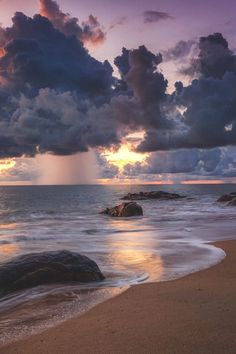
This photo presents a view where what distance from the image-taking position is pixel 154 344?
456cm

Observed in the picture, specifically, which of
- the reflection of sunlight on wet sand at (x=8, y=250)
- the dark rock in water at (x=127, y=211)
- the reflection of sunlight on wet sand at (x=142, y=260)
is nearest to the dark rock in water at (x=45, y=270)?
the reflection of sunlight on wet sand at (x=142, y=260)

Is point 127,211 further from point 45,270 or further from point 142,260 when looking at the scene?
point 45,270

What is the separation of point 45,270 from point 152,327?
12.7ft

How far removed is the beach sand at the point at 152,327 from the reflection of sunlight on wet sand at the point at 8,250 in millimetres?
7625

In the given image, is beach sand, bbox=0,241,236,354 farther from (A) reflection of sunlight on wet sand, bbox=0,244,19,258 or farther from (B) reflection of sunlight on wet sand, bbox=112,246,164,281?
(A) reflection of sunlight on wet sand, bbox=0,244,19,258

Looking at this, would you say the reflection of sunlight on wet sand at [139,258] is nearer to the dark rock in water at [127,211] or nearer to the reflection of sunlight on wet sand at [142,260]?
the reflection of sunlight on wet sand at [142,260]

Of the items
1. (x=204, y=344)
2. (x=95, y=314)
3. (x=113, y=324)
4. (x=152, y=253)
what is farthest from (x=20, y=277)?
(x=152, y=253)

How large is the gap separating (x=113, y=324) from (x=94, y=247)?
32.1 ft

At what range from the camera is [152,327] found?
5.13 m

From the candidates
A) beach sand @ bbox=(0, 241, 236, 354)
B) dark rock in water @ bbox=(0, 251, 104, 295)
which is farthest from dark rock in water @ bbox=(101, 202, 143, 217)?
beach sand @ bbox=(0, 241, 236, 354)

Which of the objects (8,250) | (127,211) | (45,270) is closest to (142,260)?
(45,270)

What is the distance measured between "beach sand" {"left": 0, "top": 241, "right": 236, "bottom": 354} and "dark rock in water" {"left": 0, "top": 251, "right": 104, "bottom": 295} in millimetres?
1635

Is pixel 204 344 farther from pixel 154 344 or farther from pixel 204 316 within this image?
pixel 204 316

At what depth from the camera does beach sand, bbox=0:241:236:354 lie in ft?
14.9
